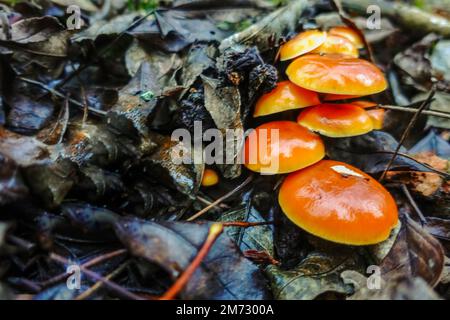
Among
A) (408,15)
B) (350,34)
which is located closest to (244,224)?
(350,34)

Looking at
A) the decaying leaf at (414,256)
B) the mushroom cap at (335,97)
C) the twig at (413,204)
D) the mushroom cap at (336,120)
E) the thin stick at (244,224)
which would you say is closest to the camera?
the decaying leaf at (414,256)

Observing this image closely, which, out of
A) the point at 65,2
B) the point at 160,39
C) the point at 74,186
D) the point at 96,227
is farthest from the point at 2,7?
the point at 96,227

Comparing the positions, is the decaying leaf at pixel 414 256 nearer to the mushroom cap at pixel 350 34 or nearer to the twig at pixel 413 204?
the twig at pixel 413 204

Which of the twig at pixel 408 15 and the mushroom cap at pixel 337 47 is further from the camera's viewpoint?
the twig at pixel 408 15

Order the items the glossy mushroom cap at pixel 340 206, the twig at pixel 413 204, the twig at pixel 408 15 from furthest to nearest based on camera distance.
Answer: the twig at pixel 408 15 < the twig at pixel 413 204 < the glossy mushroom cap at pixel 340 206


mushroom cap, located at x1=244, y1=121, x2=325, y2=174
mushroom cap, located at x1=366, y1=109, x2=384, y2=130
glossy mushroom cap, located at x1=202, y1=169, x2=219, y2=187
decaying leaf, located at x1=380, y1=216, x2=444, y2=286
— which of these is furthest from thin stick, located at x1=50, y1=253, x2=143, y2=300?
mushroom cap, located at x1=366, y1=109, x2=384, y2=130

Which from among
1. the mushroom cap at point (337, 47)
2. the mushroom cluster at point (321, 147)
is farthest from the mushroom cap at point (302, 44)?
the mushroom cap at point (337, 47)

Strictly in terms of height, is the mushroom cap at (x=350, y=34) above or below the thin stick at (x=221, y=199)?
above

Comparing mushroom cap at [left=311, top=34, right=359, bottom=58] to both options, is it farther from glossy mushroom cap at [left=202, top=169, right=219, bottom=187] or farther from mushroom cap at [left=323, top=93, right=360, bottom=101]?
glossy mushroom cap at [left=202, top=169, right=219, bottom=187]
